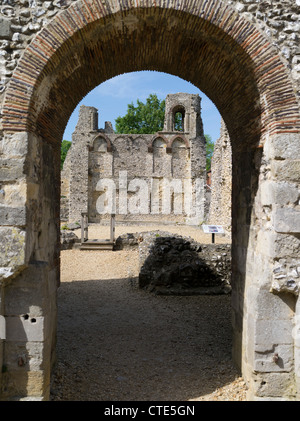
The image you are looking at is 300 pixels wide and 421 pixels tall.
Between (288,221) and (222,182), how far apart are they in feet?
48.6

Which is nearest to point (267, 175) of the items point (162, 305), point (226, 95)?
point (226, 95)

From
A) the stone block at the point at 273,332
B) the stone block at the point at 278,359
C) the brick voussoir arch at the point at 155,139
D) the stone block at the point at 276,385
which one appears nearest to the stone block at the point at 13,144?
the stone block at the point at 273,332

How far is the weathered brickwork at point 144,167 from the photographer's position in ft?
78.9

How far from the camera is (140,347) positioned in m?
5.32

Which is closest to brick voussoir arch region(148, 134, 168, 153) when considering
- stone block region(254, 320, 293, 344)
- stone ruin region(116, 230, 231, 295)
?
stone ruin region(116, 230, 231, 295)

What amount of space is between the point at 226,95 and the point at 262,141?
102cm

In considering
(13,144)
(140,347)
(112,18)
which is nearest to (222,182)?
(140,347)

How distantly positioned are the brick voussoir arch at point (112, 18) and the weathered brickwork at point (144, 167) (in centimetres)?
2055

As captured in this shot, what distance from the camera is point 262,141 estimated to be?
3732 millimetres

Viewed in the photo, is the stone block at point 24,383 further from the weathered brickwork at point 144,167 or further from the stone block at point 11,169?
the weathered brickwork at point 144,167

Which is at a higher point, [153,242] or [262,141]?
[262,141]

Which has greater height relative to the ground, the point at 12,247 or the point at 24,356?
the point at 12,247

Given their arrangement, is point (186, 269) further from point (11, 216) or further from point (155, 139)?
point (155, 139)

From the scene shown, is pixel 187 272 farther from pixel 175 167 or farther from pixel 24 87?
pixel 175 167
